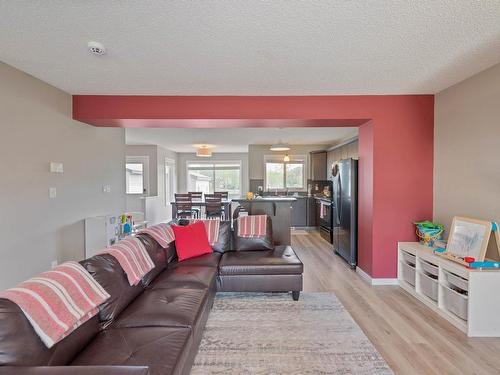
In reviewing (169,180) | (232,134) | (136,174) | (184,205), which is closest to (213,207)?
(184,205)

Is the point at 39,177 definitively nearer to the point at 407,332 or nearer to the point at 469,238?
the point at 407,332

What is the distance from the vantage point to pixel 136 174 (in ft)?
28.0

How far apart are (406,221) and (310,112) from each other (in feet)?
6.50

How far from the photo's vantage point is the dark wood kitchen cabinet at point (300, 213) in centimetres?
767

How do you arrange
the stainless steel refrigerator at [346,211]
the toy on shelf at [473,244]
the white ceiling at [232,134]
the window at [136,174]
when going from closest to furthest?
the toy on shelf at [473,244] → the stainless steel refrigerator at [346,211] → the white ceiling at [232,134] → the window at [136,174]

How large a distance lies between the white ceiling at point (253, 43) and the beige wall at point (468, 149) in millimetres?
216

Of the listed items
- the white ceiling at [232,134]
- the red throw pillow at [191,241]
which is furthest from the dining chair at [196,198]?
the red throw pillow at [191,241]

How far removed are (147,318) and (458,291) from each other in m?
2.88

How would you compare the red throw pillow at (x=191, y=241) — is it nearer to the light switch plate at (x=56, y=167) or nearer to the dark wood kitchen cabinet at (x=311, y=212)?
the light switch plate at (x=56, y=167)

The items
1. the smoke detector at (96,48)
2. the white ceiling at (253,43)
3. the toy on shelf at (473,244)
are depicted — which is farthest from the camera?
the toy on shelf at (473,244)

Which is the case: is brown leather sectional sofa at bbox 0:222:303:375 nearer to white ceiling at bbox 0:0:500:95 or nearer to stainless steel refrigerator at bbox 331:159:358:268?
stainless steel refrigerator at bbox 331:159:358:268

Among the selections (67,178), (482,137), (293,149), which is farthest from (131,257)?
(293,149)

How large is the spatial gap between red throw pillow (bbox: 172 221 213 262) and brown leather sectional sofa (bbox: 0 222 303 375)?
0.34 feet

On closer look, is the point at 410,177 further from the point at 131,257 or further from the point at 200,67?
the point at 131,257
